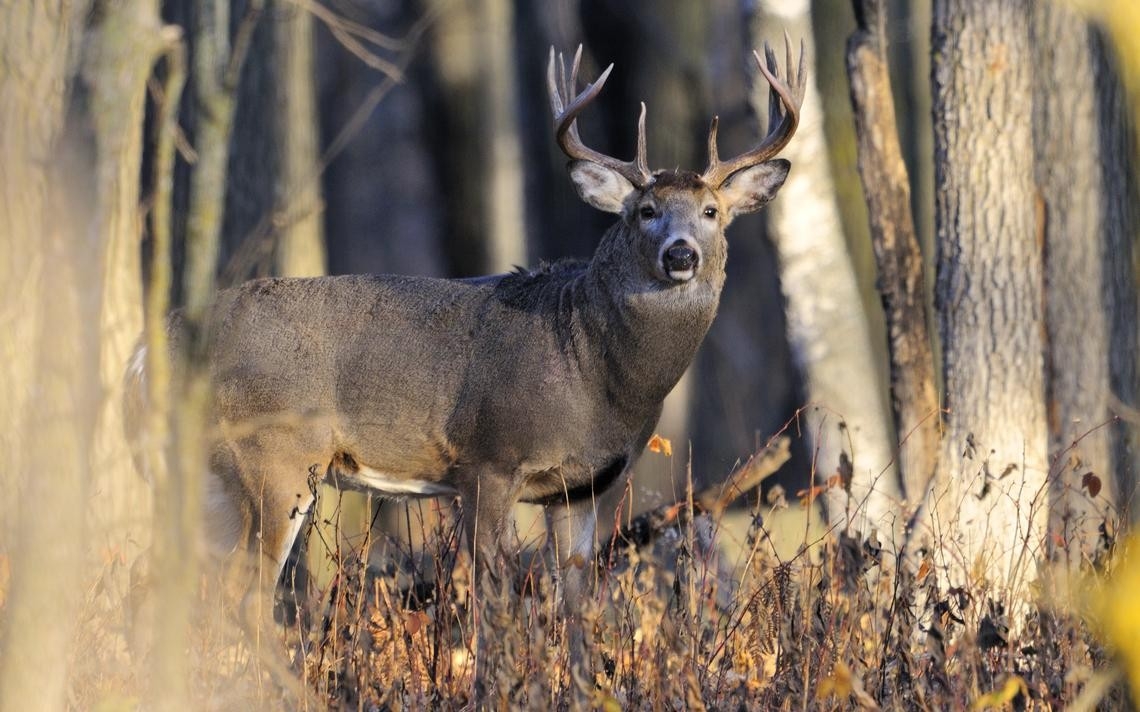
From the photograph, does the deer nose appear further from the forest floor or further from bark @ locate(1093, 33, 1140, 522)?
bark @ locate(1093, 33, 1140, 522)

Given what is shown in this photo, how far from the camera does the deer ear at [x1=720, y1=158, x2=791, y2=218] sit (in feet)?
23.8

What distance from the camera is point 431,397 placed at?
Answer: 7148mm

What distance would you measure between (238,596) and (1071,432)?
3712 millimetres

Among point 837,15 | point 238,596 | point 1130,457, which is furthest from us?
point 837,15

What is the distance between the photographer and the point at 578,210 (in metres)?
16.8

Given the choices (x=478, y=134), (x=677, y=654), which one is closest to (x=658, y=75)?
(x=478, y=134)

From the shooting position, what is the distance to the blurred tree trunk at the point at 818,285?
827cm

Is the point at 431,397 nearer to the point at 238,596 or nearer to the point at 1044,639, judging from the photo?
the point at 238,596

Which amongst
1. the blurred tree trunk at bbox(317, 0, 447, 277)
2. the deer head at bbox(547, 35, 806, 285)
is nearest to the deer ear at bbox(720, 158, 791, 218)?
the deer head at bbox(547, 35, 806, 285)

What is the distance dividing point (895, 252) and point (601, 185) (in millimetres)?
1700

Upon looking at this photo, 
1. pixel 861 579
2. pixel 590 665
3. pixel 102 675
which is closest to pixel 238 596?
pixel 102 675

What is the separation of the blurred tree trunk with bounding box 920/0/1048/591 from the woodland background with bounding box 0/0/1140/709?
1cm

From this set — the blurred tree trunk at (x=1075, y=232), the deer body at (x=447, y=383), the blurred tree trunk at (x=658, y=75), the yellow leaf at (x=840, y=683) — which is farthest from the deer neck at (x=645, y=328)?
the blurred tree trunk at (x=658, y=75)

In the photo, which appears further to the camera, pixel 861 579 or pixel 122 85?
pixel 861 579
